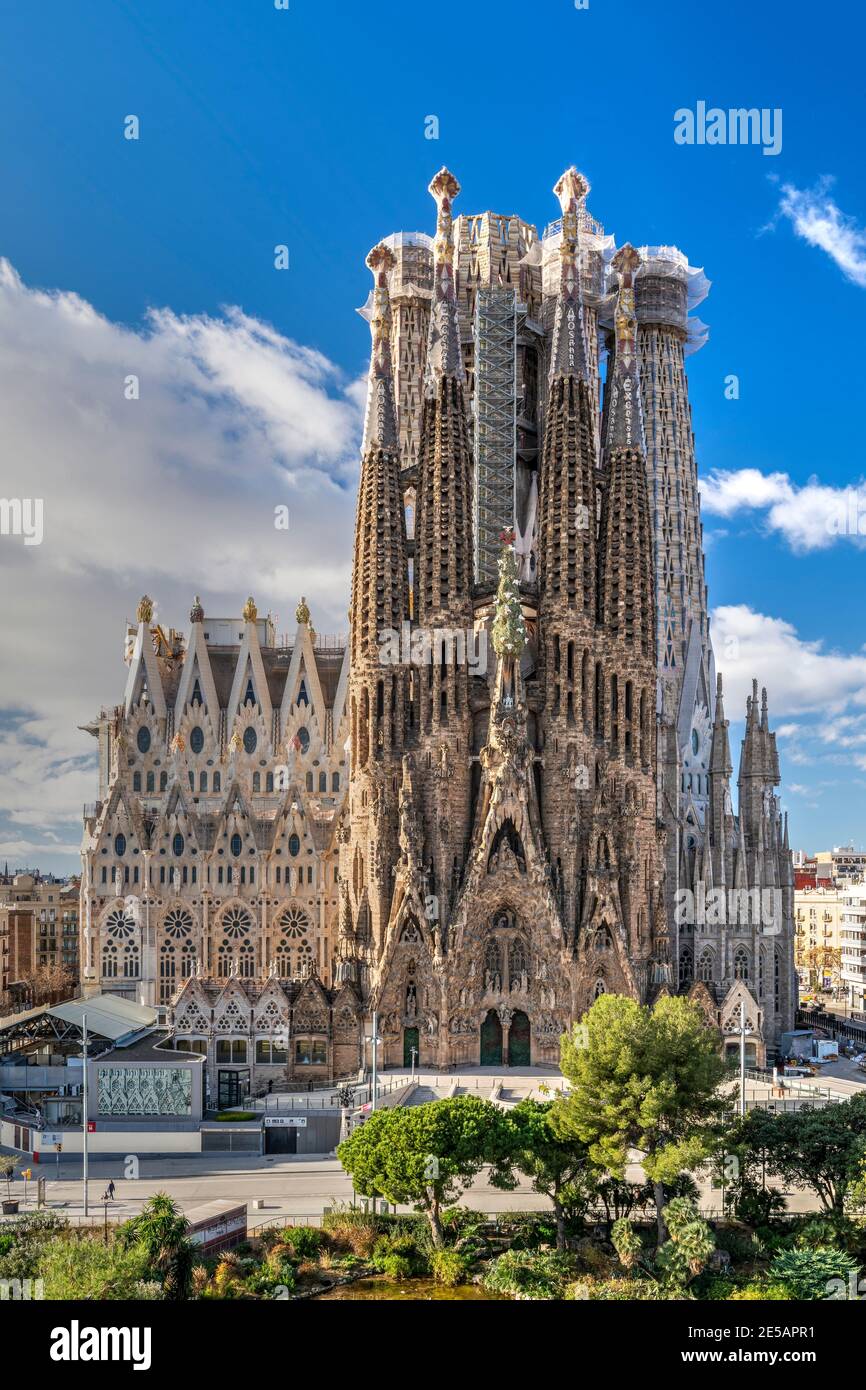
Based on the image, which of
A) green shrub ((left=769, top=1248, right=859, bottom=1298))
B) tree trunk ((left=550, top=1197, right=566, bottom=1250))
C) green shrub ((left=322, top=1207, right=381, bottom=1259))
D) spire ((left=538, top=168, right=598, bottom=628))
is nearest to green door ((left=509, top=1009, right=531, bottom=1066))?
spire ((left=538, top=168, right=598, bottom=628))

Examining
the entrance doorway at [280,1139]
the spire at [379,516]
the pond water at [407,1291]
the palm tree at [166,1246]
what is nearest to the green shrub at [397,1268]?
the pond water at [407,1291]

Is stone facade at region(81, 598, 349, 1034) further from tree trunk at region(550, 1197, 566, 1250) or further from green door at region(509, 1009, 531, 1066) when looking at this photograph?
tree trunk at region(550, 1197, 566, 1250)

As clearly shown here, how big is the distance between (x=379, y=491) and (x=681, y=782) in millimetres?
24425

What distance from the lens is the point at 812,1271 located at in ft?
112

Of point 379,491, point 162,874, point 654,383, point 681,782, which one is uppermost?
point 654,383

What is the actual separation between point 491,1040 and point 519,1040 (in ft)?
4.22

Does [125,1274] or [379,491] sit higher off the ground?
[379,491]

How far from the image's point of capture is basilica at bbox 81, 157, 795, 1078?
62344 millimetres

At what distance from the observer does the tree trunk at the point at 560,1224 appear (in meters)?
37.6

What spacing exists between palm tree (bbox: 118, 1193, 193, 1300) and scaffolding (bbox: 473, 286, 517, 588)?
149 ft
